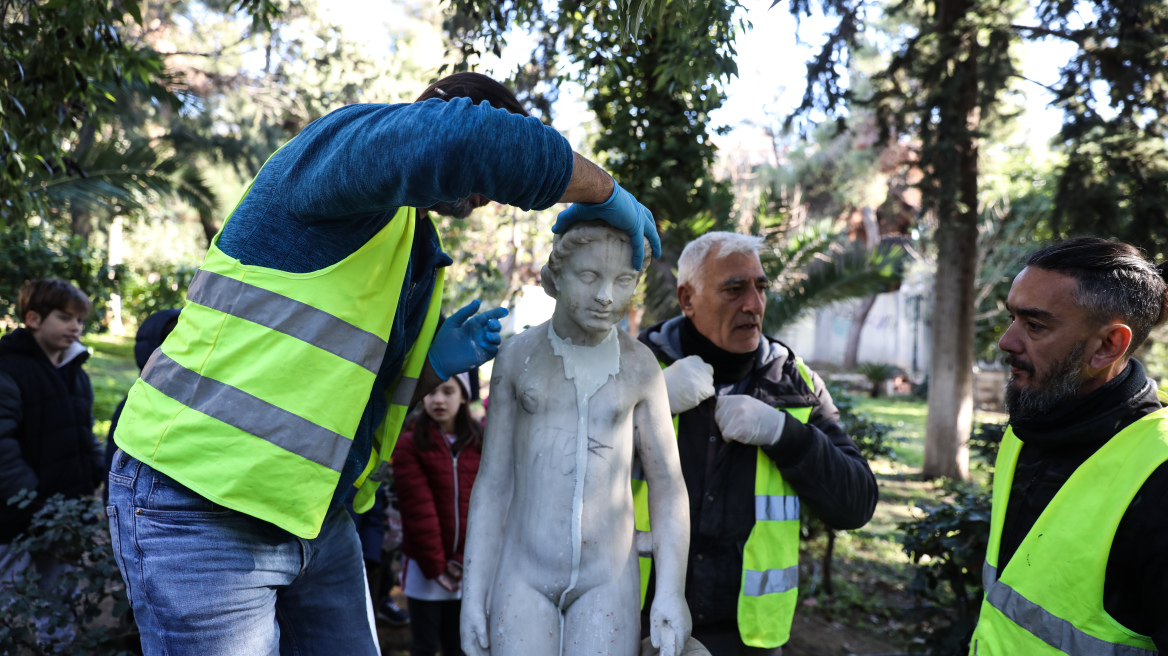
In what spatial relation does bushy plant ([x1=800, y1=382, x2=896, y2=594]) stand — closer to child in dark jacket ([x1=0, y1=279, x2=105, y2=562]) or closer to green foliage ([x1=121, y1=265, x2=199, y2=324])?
child in dark jacket ([x1=0, y1=279, x2=105, y2=562])

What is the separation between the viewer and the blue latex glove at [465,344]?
2113mm

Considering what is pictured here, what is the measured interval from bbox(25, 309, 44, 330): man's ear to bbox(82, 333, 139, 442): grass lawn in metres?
4.35

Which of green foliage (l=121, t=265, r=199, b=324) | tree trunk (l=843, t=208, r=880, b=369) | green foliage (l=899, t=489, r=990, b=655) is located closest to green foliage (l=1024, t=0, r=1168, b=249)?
green foliage (l=899, t=489, r=990, b=655)

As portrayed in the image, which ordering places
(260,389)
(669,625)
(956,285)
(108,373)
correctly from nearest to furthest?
(260,389) → (669,625) → (956,285) → (108,373)

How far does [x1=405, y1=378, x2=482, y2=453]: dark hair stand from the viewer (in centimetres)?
394

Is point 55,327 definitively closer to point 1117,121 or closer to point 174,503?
point 174,503

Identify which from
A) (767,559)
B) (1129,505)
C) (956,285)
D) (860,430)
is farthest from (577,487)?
(956,285)

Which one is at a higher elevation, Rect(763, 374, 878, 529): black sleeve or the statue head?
the statue head

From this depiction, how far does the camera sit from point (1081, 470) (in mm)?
1853

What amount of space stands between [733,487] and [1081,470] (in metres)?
1.07

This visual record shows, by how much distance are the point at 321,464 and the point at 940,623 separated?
545 centimetres

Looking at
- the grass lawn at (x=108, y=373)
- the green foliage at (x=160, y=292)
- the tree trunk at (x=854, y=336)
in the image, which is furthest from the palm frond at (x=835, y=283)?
the tree trunk at (x=854, y=336)

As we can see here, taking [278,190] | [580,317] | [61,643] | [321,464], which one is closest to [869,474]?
[580,317]

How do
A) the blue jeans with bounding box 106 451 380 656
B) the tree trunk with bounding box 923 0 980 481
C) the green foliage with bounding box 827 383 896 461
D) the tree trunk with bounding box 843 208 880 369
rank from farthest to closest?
the tree trunk with bounding box 843 208 880 369 → the tree trunk with bounding box 923 0 980 481 → the green foliage with bounding box 827 383 896 461 → the blue jeans with bounding box 106 451 380 656
